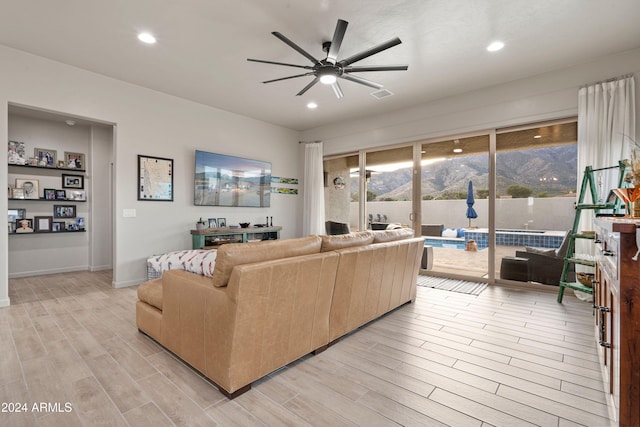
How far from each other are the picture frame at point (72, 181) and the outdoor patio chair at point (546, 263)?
770cm

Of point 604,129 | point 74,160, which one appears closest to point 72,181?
point 74,160

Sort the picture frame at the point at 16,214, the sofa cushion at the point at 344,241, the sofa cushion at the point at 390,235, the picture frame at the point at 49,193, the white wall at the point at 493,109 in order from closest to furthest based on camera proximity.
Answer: the sofa cushion at the point at 344,241 → the sofa cushion at the point at 390,235 → the white wall at the point at 493,109 → the picture frame at the point at 16,214 → the picture frame at the point at 49,193

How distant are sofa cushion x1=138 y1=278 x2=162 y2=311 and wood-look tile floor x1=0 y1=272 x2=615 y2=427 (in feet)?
1.14

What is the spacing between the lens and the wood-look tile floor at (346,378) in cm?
161

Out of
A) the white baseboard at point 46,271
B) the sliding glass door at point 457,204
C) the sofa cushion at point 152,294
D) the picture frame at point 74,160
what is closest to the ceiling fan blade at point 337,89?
the sliding glass door at point 457,204

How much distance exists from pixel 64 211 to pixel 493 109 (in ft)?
24.8

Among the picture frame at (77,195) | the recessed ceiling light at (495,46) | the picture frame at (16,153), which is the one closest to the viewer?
the recessed ceiling light at (495,46)

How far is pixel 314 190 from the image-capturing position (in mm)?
6715

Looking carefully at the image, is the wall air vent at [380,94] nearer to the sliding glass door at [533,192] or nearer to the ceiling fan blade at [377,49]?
the ceiling fan blade at [377,49]

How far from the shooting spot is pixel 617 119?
3480 mm

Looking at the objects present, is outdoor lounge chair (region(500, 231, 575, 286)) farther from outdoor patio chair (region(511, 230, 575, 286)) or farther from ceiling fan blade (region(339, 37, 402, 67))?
ceiling fan blade (region(339, 37, 402, 67))

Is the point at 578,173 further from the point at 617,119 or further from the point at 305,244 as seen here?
the point at 305,244

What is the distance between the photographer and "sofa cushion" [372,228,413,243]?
2.94 metres

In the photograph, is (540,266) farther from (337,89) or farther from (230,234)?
(230,234)
